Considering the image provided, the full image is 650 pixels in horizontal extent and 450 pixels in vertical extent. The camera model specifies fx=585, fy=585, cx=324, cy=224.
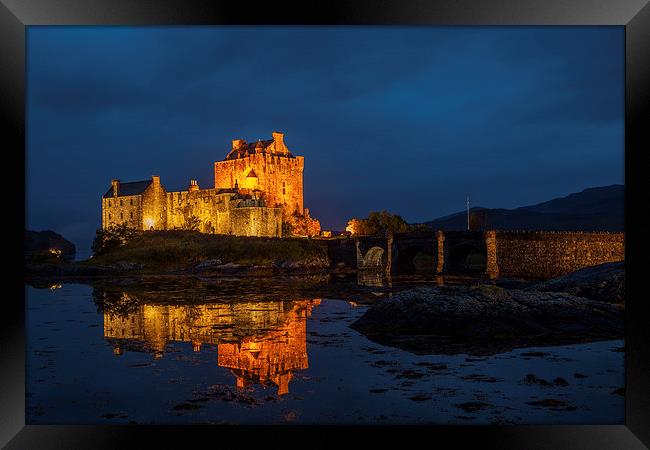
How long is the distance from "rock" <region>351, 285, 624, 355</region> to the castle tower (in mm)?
59753

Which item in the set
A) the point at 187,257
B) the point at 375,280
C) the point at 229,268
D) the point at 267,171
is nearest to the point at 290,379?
the point at 375,280

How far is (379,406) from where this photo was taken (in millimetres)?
9938

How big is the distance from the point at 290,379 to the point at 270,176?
68680 mm

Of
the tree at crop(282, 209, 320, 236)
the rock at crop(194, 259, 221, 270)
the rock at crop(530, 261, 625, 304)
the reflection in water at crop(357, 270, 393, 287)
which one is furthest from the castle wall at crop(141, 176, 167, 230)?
the rock at crop(530, 261, 625, 304)

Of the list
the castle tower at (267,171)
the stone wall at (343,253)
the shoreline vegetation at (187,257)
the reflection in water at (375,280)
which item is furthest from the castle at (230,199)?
the reflection in water at (375,280)

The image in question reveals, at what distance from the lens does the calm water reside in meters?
9.62

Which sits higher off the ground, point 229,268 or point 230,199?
point 230,199

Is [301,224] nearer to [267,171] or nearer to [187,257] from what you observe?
[267,171]

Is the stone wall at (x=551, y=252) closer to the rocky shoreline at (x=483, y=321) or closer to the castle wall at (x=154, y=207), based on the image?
the rocky shoreline at (x=483, y=321)

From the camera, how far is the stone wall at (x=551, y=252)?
3150 cm
